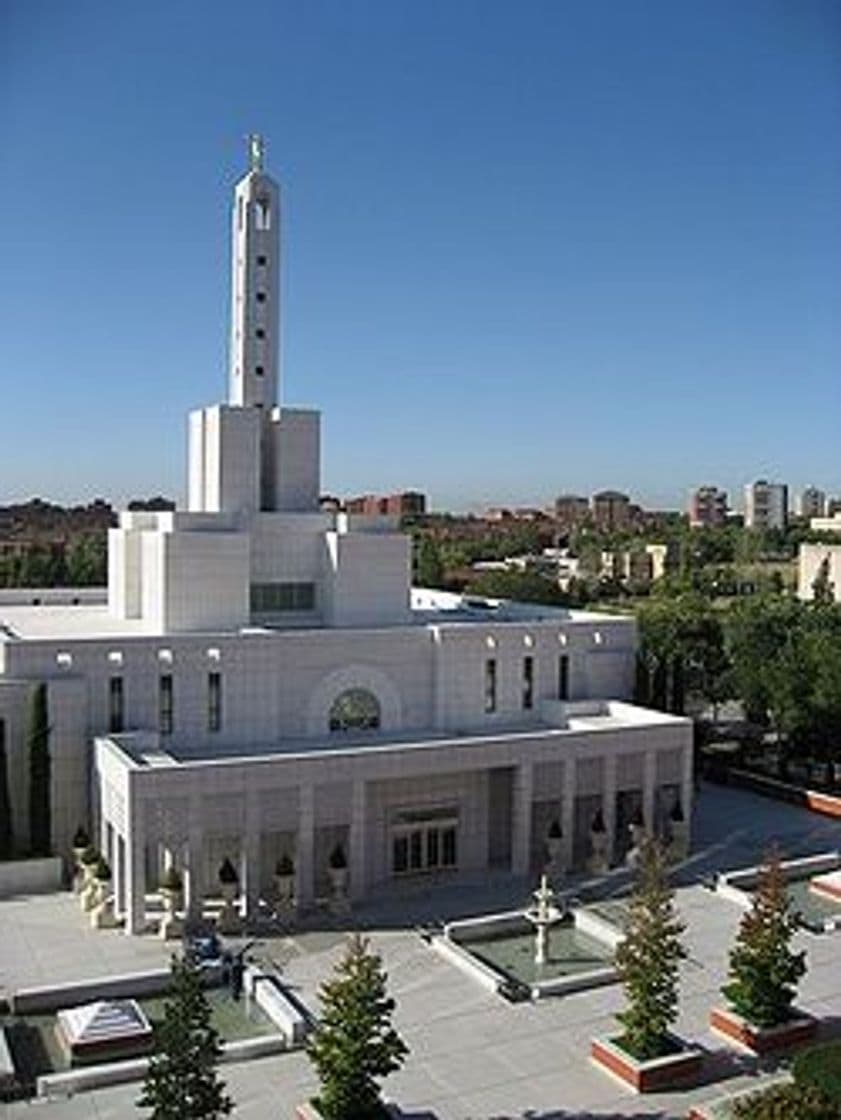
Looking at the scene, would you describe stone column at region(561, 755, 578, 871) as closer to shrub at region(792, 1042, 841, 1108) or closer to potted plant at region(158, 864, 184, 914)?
potted plant at region(158, 864, 184, 914)

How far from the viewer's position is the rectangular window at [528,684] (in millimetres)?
31297

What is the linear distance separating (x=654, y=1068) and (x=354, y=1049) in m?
4.75

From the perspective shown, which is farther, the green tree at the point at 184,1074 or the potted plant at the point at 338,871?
the potted plant at the point at 338,871

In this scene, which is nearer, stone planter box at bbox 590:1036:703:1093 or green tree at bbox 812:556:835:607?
stone planter box at bbox 590:1036:703:1093

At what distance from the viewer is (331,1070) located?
15.3 m

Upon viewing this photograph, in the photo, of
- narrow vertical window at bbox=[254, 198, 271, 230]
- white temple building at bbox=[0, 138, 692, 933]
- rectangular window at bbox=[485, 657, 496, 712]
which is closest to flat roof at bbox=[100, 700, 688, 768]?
white temple building at bbox=[0, 138, 692, 933]

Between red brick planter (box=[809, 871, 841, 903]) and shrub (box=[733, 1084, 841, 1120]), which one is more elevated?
shrub (box=[733, 1084, 841, 1120])

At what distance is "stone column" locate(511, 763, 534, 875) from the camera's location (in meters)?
27.2

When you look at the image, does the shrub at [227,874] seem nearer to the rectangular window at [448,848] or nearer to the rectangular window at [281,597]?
the rectangular window at [448,848]

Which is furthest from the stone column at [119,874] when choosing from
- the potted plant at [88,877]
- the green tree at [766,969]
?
the green tree at [766,969]

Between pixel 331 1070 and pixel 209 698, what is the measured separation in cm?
1372

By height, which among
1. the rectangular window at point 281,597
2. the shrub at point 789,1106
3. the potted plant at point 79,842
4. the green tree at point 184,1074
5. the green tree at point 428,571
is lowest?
the shrub at point 789,1106

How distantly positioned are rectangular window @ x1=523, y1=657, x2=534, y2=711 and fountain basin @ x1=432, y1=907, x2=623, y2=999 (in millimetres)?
7286

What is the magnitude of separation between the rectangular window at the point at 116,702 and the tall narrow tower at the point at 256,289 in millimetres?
8839
